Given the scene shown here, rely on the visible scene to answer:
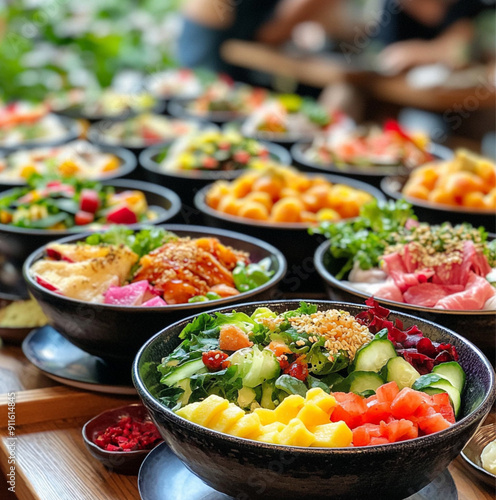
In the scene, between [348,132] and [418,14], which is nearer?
[348,132]

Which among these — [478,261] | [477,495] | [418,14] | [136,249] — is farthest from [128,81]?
[477,495]

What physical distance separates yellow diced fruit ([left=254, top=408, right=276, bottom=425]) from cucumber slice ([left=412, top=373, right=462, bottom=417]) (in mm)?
→ 282

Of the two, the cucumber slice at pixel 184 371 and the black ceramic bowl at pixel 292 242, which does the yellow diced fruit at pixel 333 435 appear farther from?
the black ceramic bowl at pixel 292 242

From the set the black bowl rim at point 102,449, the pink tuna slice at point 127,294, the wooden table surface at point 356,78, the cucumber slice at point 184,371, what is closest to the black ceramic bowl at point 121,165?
the pink tuna slice at point 127,294

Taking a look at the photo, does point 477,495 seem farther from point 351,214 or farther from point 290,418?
point 351,214

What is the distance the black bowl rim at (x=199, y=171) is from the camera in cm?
297

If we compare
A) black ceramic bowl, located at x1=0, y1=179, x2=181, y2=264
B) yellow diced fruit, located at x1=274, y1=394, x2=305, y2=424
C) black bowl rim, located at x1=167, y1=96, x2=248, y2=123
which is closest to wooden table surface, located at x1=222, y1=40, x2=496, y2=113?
black bowl rim, located at x1=167, y1=96, x2=248, y2=123

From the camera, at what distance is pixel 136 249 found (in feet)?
6.77

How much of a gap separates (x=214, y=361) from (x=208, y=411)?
16cm

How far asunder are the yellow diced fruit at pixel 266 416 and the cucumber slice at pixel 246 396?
0.23 feet

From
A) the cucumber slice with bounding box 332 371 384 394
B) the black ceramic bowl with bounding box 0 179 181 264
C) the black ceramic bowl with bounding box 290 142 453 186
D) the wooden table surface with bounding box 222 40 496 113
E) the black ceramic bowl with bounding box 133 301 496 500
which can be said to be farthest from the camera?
the wooden table surface with bounding box 222 40 496 113

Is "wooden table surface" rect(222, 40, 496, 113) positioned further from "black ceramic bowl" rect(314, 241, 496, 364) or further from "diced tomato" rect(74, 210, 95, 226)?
"black ceramic bowl" rect(314, 241, 496, 364)

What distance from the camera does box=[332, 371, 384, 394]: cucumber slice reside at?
4.44 ft

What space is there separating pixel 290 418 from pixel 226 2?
616cm
